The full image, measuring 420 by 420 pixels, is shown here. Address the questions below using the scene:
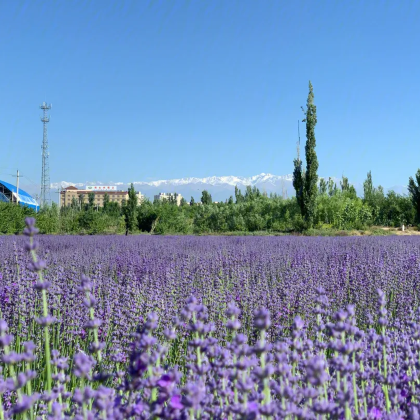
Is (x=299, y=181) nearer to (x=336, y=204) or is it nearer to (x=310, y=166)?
(x=310, y=166)

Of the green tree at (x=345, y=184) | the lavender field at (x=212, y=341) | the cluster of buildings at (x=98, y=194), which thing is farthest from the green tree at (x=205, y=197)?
the cluster of buildings at (x=98, y=194)

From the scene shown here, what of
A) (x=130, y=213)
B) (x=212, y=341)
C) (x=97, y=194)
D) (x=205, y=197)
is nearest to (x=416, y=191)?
(x=130, y=213)

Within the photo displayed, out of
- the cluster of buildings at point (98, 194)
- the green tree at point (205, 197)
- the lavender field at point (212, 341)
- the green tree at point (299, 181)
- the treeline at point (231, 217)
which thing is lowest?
the lavender field at point (212, 341)

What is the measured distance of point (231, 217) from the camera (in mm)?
27891

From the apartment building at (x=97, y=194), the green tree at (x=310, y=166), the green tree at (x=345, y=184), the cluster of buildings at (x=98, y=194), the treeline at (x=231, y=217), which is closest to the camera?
the treeline at (x=231, y=217)

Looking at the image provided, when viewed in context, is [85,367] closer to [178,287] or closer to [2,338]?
[2,338]

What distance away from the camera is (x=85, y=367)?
3.51 ft

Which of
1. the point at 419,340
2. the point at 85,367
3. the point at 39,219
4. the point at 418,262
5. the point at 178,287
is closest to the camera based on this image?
the point at 85,367

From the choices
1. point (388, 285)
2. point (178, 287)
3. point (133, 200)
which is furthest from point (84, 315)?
point (133, 200)

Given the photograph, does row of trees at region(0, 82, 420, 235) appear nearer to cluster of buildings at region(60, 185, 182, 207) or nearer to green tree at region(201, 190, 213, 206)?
green tree at region(201, 190, 213, 206)

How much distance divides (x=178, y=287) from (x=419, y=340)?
126 inches

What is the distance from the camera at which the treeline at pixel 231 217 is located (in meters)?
21.6

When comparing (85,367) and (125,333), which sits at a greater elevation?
(85,367)

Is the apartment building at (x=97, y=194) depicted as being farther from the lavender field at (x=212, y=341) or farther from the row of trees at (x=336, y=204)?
the lavender field at (x=212, y=341)
